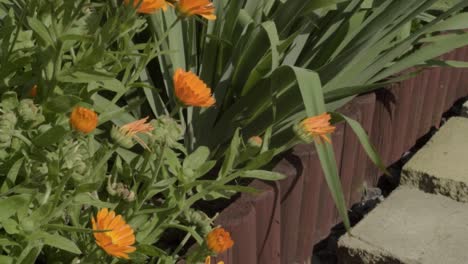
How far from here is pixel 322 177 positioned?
193cm

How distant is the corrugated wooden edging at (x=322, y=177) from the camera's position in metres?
1.62

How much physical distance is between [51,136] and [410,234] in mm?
1067

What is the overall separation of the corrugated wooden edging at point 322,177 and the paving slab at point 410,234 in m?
0.13

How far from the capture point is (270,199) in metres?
1.66

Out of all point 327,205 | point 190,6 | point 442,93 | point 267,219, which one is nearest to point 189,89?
point 190,6

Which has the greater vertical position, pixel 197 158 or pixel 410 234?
pixel 197 158

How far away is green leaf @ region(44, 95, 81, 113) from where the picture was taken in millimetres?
1230

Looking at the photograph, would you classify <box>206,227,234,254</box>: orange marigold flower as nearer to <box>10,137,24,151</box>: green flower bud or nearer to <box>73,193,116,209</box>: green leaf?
<box>73,193,116,209</box>: green leaf

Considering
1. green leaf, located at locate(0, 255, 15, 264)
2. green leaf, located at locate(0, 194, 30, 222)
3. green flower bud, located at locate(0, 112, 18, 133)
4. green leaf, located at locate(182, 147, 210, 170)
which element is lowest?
green leaf, located at locate(0, 255, 15, 264)

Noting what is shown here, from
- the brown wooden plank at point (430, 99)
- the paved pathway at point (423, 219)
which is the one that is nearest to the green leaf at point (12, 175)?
the paved pathway at point (423, 219)

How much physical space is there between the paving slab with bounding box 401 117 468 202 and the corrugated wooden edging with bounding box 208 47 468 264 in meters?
0.13

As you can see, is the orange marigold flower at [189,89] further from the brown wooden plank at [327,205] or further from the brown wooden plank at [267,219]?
the brown wooden plank at [327,205]

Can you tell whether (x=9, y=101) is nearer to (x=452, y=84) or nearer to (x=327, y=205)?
(x=327, y=205)

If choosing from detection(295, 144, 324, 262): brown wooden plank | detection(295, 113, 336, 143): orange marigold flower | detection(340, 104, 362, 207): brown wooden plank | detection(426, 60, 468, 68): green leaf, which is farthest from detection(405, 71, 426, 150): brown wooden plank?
detection(295, 113, 336, 143): orange marigold flower
